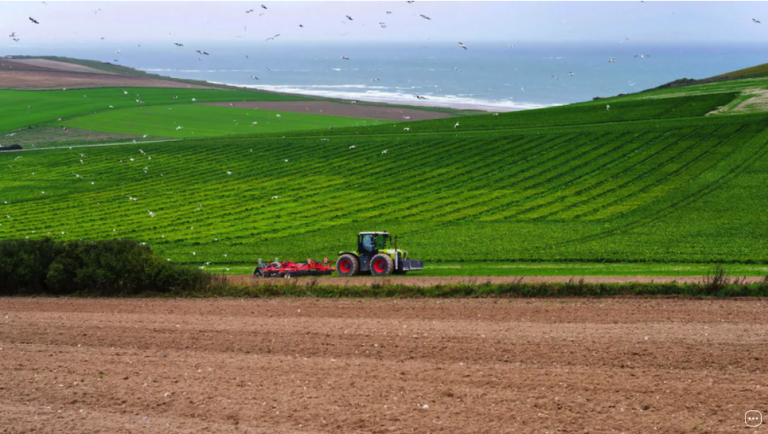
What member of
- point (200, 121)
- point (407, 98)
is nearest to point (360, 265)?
point (200, 121)

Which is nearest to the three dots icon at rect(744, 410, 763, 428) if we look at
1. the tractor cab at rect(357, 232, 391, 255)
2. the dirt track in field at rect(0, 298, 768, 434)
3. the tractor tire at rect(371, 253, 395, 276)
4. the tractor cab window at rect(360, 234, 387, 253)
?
the dirt track in field at rect(0, 298, 768, 434)

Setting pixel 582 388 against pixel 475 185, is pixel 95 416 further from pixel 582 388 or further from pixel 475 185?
pixel 475 185

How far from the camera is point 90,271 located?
25.1 metres

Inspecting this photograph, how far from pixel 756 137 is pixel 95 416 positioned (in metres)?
52.6

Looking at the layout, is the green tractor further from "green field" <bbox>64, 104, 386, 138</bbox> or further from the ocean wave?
the ocean wave

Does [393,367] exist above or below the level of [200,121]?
below

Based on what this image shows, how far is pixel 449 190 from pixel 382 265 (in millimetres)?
20528

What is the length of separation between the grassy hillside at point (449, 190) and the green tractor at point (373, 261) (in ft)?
12.0

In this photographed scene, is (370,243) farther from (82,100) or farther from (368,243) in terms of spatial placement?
(82,100)

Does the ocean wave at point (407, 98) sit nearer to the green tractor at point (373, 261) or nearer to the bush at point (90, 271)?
the green tractor at point (373, 261)

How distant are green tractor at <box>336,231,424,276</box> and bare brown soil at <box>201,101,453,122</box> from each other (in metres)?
74.0

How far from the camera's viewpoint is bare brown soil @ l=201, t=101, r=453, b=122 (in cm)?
10675

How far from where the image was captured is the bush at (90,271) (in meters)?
25.2

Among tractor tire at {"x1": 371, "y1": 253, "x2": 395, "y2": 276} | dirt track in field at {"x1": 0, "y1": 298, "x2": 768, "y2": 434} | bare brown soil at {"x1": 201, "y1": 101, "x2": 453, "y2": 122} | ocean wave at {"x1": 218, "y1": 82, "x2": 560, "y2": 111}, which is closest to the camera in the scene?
dirt track in field at {"x1": 0, "y1": 298, "x2": 768, "y2": 434}
